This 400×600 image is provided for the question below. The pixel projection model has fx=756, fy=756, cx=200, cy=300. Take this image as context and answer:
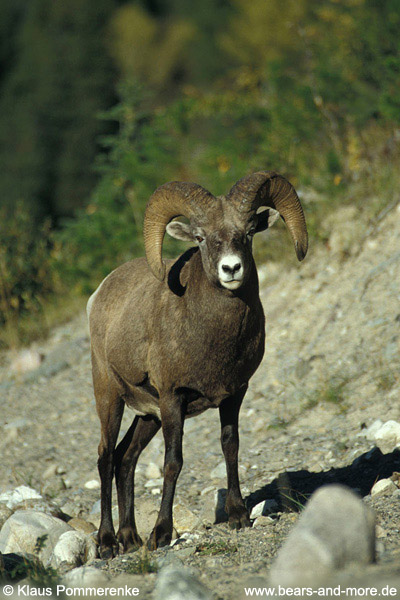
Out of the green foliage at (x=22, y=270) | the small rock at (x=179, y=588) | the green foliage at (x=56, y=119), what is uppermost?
the green foliage at (x=56, y=119)

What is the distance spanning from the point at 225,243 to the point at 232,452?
5.67 ft

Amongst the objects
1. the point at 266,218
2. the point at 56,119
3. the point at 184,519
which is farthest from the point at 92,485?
the point at 56,119

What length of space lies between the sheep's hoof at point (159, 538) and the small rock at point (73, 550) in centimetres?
56

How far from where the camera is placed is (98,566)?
4926mm

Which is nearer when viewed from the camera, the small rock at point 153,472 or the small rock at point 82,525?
the small rock at point 82,525

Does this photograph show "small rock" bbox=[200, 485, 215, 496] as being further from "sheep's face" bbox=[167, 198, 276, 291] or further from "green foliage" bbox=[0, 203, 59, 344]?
"green foliage" bbox=[0, 203, 59, 344]

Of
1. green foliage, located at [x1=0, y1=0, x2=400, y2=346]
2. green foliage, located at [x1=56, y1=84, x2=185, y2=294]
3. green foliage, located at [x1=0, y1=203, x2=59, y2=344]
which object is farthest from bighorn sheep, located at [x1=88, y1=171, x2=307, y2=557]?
green foliage, located at [x1=0, y1=203, x2=59, y2=344]

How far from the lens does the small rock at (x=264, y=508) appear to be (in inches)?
240

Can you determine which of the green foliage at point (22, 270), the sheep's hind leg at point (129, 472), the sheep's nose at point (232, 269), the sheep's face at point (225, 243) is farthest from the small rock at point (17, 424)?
the sheep's nose at point (232, 269)

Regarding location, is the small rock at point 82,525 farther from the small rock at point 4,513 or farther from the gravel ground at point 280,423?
the small rock at point 4,513

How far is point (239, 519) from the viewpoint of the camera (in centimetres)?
578

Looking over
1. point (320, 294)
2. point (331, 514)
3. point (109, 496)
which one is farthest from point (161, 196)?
point (320, 294)

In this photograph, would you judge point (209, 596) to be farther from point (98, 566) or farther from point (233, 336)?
point (233, 336)

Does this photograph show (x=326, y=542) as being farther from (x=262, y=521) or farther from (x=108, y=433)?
(x=108, y=433)
